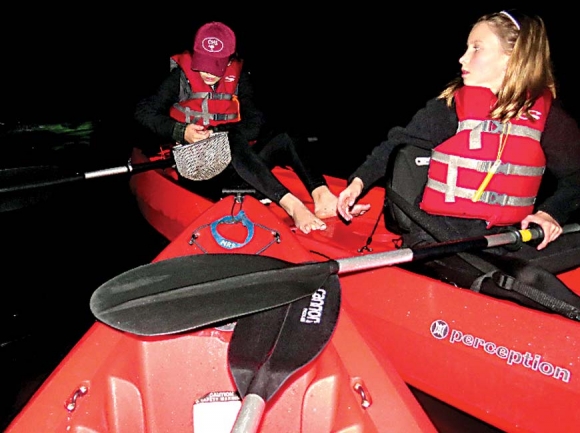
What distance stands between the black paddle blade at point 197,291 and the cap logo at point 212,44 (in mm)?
1579

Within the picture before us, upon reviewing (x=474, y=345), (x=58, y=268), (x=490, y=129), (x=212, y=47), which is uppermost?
(x=212, y=47)

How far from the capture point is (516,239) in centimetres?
193

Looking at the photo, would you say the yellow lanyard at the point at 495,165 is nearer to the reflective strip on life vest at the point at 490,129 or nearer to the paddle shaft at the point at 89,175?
the reflective strip on life vest at the point at 490,129

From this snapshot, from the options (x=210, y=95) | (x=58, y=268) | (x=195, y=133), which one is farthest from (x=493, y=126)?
(x=58, y=268)

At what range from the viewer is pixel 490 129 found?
2.02 metres

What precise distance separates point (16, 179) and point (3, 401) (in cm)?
120

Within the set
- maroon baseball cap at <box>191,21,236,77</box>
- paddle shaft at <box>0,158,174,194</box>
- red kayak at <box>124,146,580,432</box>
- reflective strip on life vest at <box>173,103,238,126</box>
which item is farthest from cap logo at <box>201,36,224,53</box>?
red kayak at <box>124,146,580,432</box>

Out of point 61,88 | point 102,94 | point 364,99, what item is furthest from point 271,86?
point 61,88

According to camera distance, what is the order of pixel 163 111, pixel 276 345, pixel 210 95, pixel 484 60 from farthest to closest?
pixel 210 95 < pixel 163 111 < pixel 484 60 < pixel 276 345

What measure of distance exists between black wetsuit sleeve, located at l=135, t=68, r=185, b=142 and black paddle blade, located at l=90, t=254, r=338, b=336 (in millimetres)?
1487

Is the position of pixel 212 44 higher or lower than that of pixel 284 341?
higher

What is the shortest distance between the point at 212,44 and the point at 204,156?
0.67 metres

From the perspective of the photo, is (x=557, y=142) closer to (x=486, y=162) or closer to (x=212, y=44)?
(x=486, y=162)

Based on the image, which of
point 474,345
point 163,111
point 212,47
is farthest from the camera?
point 163,111
